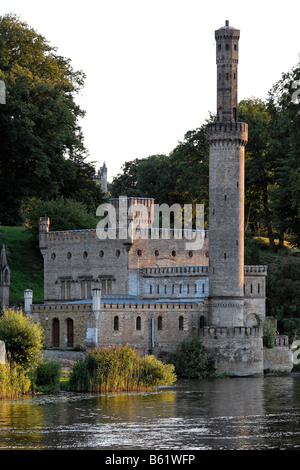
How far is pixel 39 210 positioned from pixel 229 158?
2125 cm

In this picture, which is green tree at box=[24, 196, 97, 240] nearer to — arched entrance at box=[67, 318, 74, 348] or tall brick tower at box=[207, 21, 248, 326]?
arched entrance at box=[67, 318, 74, 348]

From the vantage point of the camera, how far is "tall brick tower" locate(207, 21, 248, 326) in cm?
6694

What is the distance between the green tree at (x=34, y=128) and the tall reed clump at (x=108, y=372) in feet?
114

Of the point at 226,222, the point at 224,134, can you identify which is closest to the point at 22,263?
the point at 226,222

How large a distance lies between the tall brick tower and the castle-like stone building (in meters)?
0.05

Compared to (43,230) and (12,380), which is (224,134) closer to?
(43,230)

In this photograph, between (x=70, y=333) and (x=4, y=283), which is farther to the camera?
(x=4, y=283)

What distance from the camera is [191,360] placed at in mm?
64188

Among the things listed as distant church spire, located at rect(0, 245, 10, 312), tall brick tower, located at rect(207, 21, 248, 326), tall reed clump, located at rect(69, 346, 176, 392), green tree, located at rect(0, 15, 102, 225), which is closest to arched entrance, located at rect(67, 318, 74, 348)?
tall brick tower, located at rect(207, 21, 248, 326)

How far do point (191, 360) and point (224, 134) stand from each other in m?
12.5

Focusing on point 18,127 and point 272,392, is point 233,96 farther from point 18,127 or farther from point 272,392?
point 18,127

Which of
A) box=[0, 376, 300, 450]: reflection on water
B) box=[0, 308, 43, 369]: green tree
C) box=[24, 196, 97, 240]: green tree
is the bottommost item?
box=[0, 376, 300, 450]: reflection on water

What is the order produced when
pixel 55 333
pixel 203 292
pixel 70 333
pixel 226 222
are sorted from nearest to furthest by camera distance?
pixel 70 333, pixel 226 222, pixel 55 333, pixel 203 292
